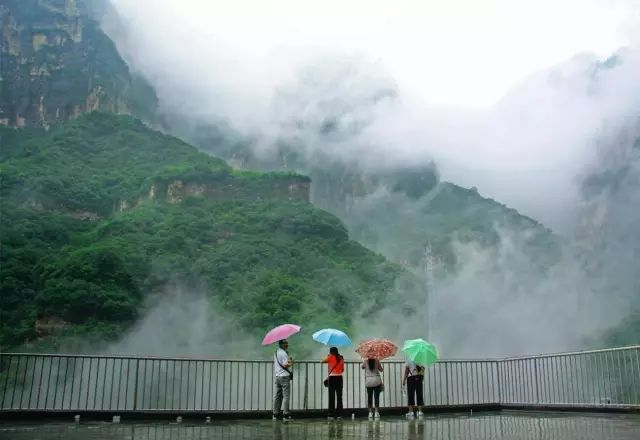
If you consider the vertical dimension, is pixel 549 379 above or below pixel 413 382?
above

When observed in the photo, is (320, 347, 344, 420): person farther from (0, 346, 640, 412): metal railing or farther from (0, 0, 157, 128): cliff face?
(0, 0, 157, 128): cliff face

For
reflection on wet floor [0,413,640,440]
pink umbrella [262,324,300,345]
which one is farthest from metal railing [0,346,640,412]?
reflection on wet floor [0,413,640,440]

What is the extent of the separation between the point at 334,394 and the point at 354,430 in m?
2.96

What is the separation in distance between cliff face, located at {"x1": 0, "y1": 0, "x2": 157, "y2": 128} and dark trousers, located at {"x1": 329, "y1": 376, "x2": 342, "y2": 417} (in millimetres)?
127173

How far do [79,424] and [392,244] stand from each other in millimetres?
127141

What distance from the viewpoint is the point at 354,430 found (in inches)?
432

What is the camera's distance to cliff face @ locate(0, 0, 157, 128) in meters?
128

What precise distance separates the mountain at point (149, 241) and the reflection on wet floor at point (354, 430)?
6416 cm

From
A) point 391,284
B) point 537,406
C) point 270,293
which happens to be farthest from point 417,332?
point 537,406

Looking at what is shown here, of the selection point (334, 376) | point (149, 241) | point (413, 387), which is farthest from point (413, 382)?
point (149, 241)

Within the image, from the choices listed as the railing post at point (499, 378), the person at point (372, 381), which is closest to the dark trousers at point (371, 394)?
the person at point (372, 381)

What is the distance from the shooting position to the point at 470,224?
13762 centimetres

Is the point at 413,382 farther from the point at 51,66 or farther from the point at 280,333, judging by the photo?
the point at 51,66

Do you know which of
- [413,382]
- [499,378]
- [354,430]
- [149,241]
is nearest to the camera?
[354,430]
